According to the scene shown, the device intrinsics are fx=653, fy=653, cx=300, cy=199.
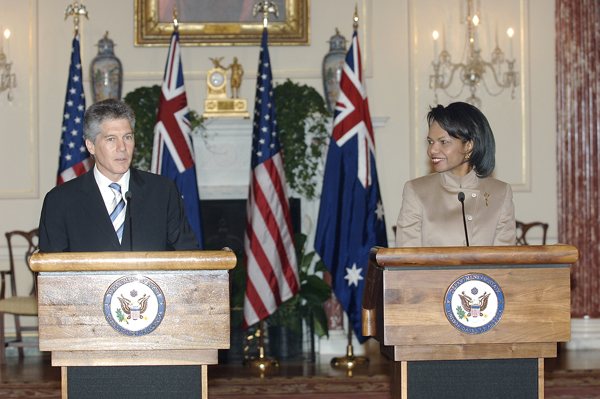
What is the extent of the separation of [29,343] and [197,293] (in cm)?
384

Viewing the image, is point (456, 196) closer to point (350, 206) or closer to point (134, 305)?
point (134, 305)

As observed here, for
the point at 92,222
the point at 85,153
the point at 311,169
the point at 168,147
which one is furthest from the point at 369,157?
the point at 92,222

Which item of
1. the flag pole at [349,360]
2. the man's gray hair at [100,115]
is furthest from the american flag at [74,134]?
the man's gray hair at [100,115]

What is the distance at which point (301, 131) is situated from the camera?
5.26 metres

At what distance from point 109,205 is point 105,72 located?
133 inches

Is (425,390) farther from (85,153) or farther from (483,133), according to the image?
(85,153)

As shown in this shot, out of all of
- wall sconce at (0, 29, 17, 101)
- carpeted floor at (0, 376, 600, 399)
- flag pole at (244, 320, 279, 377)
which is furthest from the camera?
wall sconce at (0, 29, 17, 101)

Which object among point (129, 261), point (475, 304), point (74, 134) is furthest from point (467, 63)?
point (129, 261)

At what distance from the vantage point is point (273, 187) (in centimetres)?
478

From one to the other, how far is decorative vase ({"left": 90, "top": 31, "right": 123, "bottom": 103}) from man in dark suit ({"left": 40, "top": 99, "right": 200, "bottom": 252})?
10.4 ft

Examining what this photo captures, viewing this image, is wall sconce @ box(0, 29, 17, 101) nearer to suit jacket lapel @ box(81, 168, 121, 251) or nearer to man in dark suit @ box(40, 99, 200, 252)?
man in dark suit @ box(40, 99, 200, 252)

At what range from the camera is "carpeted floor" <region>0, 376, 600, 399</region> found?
4082mm

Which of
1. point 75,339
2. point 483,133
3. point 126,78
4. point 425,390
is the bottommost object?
point 425,390

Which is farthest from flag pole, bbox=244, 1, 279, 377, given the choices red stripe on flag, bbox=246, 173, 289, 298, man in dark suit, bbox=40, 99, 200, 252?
man in dark suit, bbox=40, 99, 200, 252
